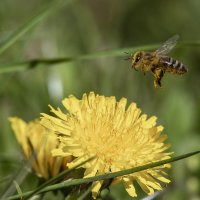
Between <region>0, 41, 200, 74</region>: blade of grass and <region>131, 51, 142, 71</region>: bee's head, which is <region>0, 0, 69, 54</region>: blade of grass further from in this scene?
<region>131, 51, 142, 71</region>: bee's head

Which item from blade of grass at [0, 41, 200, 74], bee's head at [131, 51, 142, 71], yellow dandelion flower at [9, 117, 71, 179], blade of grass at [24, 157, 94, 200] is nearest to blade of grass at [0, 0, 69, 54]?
blade of grass at [0, 41, 200, 74]

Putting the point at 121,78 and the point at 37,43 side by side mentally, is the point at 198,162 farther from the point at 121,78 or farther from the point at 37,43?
the point at 37,43

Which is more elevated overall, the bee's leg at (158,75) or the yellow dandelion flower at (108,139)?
the bee's leg at (158,75)

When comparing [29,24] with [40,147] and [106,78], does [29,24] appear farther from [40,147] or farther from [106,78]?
[106,78]

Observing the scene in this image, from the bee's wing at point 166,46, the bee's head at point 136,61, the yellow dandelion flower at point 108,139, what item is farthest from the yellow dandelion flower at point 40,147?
the bee's wing at point 166,46

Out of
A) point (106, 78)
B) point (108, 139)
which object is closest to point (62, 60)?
point (108, 139)

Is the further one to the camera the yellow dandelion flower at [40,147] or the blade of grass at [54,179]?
the yellow dandelion flower at [40,147]

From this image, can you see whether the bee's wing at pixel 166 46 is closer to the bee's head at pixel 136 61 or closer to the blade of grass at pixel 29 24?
the bee's head at pixel 136 61
